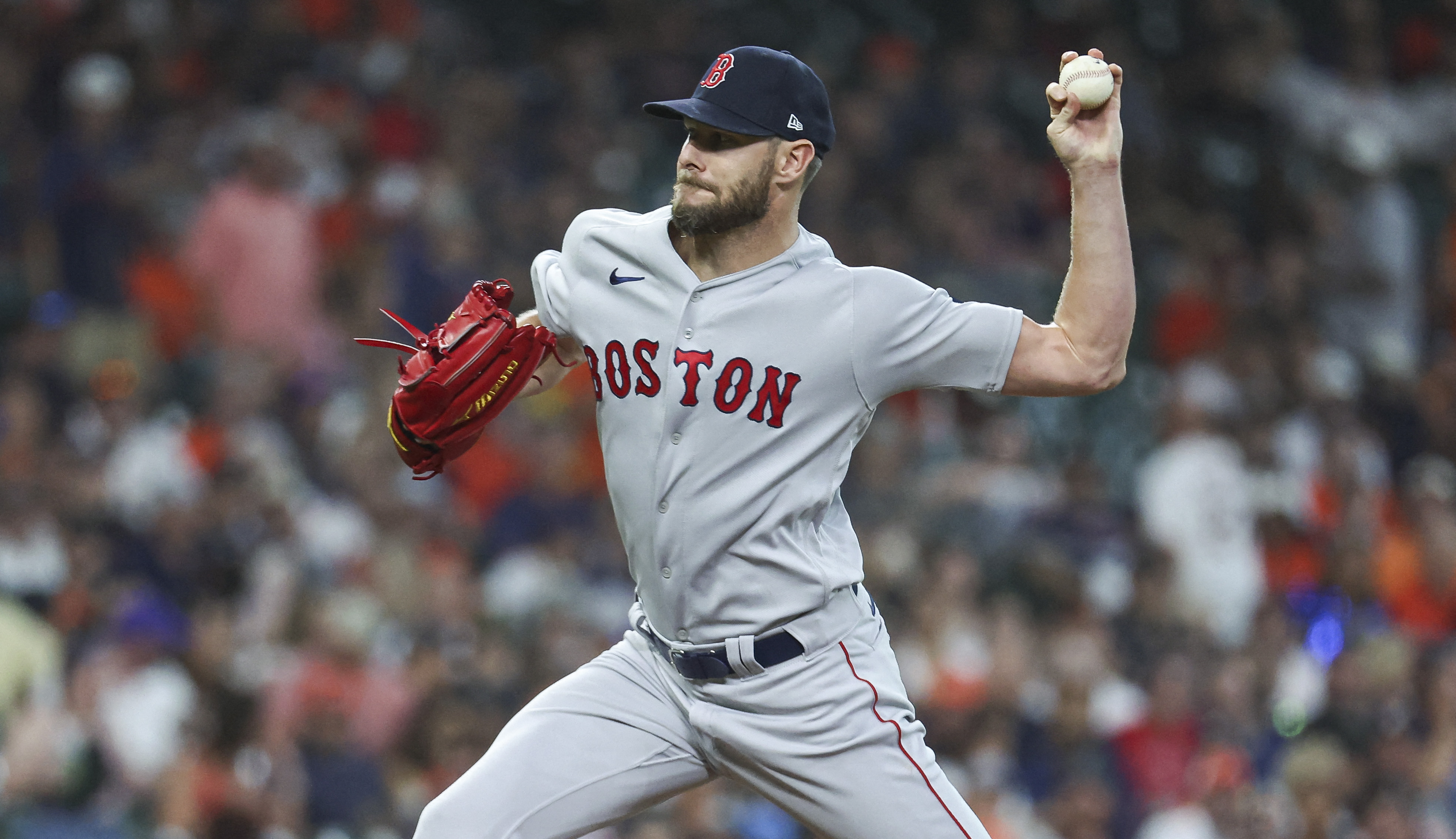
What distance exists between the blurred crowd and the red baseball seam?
9.93ft

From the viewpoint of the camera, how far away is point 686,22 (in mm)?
10516

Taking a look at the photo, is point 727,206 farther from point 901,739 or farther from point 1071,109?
point 901,739

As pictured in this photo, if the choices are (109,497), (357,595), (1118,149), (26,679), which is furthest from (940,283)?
(1118,149)

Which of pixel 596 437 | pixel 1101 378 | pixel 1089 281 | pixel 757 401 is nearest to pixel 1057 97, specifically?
pixel 1089 281

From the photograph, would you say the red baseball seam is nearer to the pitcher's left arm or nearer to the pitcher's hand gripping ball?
the pitcher's left arm

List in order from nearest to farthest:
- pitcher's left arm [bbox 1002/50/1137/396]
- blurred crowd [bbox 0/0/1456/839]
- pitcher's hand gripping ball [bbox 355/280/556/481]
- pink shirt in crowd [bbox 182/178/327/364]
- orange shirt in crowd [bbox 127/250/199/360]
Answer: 1. pitcher's left arm [bbox 1002/50/1137/396]
2. pitcher's hand gripping ball [bbox 355/280/556/481]
3. blurred crowd [bbox 0/0/1456/839]
4. orange shirt in crowd [bbox 127/250/199/360]
5. pink shirt in crowd [bbox 182/178/327/364]

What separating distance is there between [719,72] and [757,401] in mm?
635

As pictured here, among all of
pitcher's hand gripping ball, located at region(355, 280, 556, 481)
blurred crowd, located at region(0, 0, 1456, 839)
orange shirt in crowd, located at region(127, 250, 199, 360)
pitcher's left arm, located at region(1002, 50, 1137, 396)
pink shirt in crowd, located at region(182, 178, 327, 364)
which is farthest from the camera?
pink shirt in crowd, located at region(182, 178, 327, 364)

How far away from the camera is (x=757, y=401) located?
315cm

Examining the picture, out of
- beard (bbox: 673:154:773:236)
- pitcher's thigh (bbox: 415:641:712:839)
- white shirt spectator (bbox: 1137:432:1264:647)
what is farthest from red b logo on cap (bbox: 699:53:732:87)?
white shirt spectator (bbox: 1137:432:1264:647)

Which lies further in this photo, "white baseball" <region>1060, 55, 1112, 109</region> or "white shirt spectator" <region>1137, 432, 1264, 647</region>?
"white shirt spectator" <region>1137, 432, 1264, 647</region>

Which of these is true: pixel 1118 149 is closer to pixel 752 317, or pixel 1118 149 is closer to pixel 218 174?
pixel 752 317

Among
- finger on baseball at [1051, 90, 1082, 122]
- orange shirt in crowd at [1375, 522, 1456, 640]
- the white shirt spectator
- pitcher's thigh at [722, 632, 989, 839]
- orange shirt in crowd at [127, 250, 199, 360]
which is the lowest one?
orange shirt in crowd at [1375, 522, 1456, 640]

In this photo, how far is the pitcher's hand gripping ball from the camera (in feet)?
10.7
